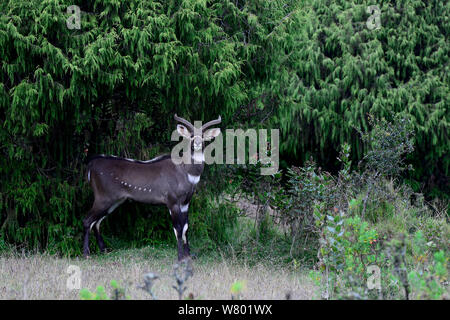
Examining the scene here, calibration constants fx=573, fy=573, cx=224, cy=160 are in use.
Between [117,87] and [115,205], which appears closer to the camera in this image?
[115,205]

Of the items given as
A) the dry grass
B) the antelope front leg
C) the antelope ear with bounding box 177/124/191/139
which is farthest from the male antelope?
the dry grass

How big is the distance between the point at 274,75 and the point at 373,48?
4.12 metres

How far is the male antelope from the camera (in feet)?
25.9

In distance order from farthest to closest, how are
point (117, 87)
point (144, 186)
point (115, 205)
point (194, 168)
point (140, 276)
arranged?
1. point (117, 87)
2. point (115, 205)
3. point (144, 186)
4. point (194, 168)
5. point (140, 276)

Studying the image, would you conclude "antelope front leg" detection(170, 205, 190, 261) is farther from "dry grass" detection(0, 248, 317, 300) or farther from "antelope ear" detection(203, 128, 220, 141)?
Answer: "antelope ear" detection(203, 128, 220, 141)

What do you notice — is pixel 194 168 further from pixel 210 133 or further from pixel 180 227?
pixel 180 227

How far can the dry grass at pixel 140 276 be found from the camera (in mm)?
5688

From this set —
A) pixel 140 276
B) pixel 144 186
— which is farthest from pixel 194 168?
pixel 140 276

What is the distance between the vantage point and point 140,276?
652 cm

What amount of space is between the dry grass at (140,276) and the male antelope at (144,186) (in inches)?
19.8

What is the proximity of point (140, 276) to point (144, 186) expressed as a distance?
1.73 meters

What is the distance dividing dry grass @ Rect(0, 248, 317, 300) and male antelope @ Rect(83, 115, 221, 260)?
0.50m

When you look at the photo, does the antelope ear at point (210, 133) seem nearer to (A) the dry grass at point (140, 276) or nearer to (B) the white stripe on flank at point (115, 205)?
(B) the white stripe on flank at point (115, 205)

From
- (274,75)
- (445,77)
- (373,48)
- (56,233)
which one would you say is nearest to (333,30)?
(373,48)
